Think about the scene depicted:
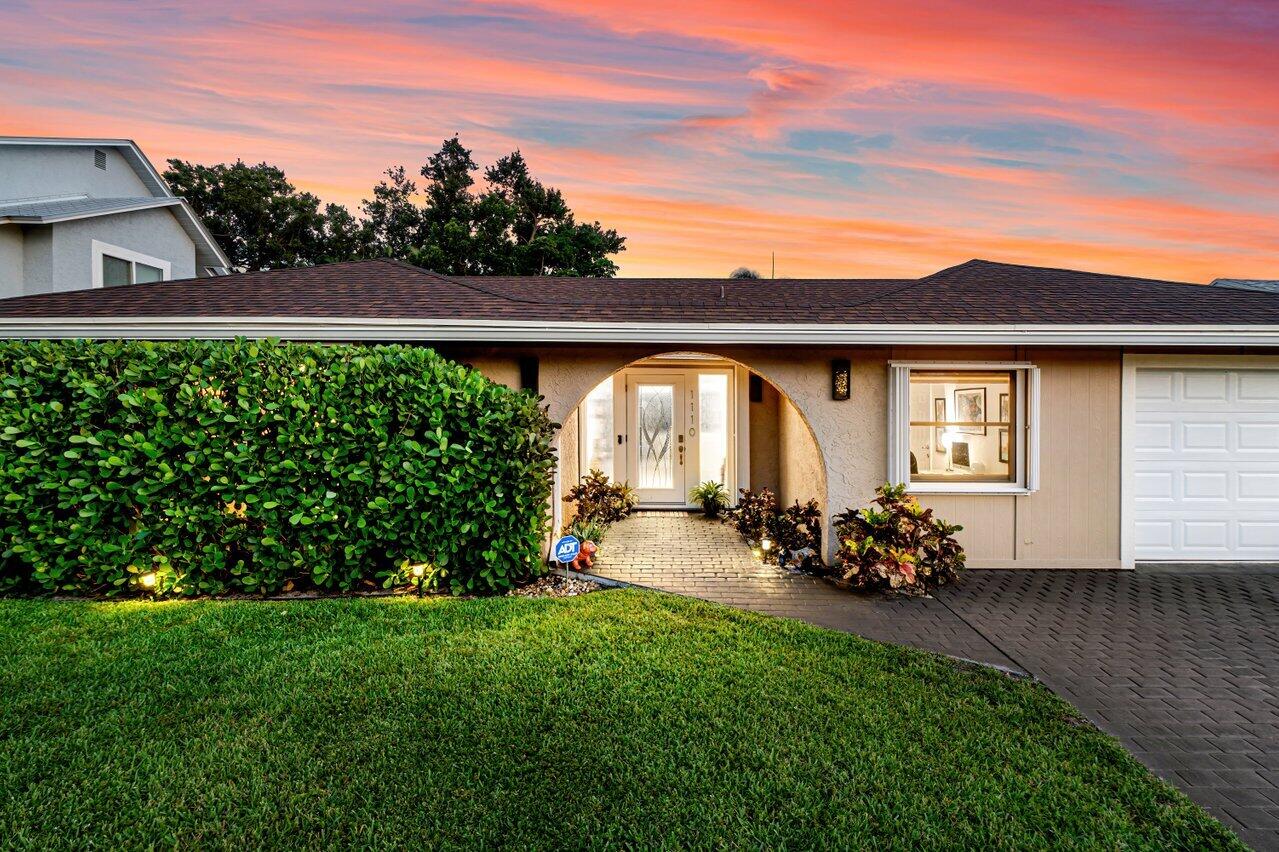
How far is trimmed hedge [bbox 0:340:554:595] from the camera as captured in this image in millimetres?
5102

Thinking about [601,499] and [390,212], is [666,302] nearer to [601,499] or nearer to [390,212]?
[601,499]

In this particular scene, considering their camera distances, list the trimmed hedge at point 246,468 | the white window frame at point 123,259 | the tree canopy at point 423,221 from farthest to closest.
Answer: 1. the tree canopy at point 423,221
2. the white window frame at point 123,259
3. the trimmed hedge at point 246,468

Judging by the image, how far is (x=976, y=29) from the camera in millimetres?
7738

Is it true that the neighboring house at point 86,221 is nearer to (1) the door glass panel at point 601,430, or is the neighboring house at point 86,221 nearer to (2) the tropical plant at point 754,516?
(1) the door glass panel at point 601,430

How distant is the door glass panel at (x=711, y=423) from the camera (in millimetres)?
10945

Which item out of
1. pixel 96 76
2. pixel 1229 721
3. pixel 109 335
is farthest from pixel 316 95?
pixel 1229 721

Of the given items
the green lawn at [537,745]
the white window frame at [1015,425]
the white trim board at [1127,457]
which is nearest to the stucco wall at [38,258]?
the green lawn at [537,745]

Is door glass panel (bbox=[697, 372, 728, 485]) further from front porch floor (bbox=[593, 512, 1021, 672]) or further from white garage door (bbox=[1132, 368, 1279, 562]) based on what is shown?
white garage door (bbox=[1132, 368, 1279, 562])

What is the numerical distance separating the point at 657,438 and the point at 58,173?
11377mm

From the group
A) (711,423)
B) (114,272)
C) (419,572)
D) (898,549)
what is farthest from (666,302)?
(114,272)

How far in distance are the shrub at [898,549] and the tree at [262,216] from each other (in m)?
27.9

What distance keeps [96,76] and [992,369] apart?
49.2 feet

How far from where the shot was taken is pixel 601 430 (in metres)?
10.9

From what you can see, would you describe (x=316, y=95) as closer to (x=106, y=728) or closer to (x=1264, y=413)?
(x=106, y=728)
